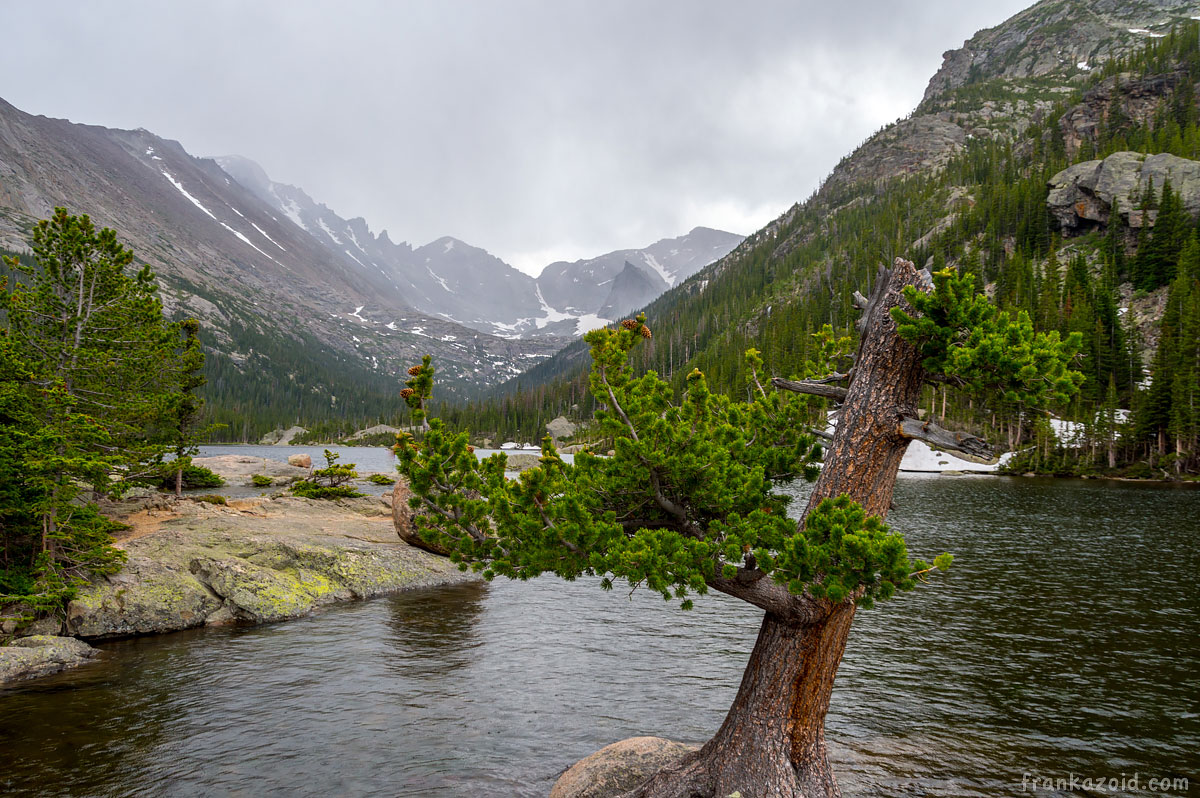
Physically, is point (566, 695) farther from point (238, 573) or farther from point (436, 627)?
A: point (238, 573)

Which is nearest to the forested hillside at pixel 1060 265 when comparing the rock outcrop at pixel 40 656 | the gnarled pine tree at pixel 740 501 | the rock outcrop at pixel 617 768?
the gnarled pine tree at pixel 740 501

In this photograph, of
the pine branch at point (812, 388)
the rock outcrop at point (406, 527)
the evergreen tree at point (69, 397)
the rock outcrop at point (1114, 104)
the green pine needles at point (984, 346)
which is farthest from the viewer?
the rock outcrop at point (1114, 104)

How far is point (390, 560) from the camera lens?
24.7 m

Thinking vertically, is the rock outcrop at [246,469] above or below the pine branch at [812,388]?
below

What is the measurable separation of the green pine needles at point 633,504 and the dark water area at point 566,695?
19.7 ft

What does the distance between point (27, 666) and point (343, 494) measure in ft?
87.4

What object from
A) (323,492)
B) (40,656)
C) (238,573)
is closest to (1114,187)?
(323,492)

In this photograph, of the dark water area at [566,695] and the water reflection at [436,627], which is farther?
the water reflection at [436,627]

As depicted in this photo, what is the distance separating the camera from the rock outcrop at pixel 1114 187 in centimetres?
9425

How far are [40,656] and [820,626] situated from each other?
18.7 meters

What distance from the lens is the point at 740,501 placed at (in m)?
7.46

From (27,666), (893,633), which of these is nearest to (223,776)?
(27,666)

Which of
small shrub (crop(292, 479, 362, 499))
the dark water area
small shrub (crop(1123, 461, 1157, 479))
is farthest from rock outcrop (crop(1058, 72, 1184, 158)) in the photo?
small shrub (crop(292, 479, 362, 499))

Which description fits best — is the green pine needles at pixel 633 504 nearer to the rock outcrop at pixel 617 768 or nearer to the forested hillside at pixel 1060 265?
the rock outcrop at pixel 617 768
